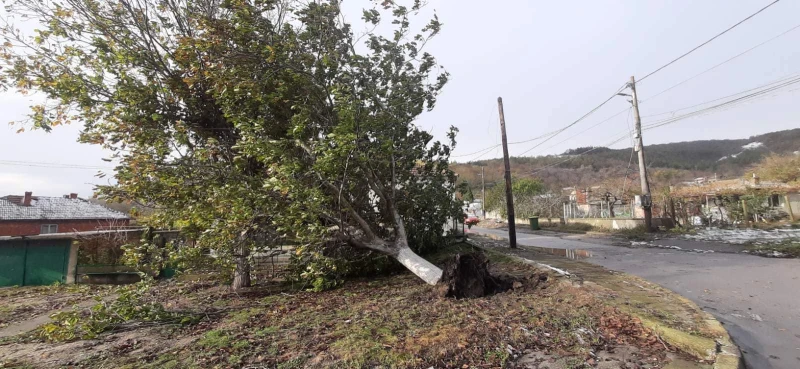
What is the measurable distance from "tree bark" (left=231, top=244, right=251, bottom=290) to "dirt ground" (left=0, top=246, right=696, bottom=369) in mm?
1050

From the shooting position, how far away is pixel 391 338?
13.2ft

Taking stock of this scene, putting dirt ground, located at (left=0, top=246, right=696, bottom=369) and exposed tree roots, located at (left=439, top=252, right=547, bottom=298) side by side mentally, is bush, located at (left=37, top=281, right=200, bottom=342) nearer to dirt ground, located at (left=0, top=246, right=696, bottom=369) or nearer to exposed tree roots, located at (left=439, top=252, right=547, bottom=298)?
dirt ground, located at (left=0, top=246, right=696, bottom=369)

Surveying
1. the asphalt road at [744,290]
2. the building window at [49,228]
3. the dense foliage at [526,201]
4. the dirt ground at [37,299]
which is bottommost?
the dirt ground at [37,299]

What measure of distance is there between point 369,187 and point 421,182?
176cm

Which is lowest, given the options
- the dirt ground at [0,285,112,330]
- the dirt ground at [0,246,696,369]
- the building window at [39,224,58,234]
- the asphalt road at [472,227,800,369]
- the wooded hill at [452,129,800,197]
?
the dirt ground at [0,285,112,330]

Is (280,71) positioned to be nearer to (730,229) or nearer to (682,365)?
(682,365)

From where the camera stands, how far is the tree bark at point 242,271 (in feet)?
22.9

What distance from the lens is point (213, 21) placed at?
6.24 m

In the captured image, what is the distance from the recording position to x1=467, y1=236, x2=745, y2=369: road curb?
337cm

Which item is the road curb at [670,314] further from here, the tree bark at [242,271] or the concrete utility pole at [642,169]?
the concrete utility pole at [642,169]

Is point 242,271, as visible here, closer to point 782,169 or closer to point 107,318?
point 107,318

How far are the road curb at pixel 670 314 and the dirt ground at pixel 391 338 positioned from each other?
6.4 inches

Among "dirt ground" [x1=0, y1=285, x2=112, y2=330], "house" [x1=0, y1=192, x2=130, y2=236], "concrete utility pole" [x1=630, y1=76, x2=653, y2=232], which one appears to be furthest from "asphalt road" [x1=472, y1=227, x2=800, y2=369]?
"house" [x1=0, y1=192, x2=130, y2=236]

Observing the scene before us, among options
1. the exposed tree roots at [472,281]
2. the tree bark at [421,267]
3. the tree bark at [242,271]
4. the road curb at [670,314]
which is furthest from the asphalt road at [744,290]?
the tree bark at [242,271]
